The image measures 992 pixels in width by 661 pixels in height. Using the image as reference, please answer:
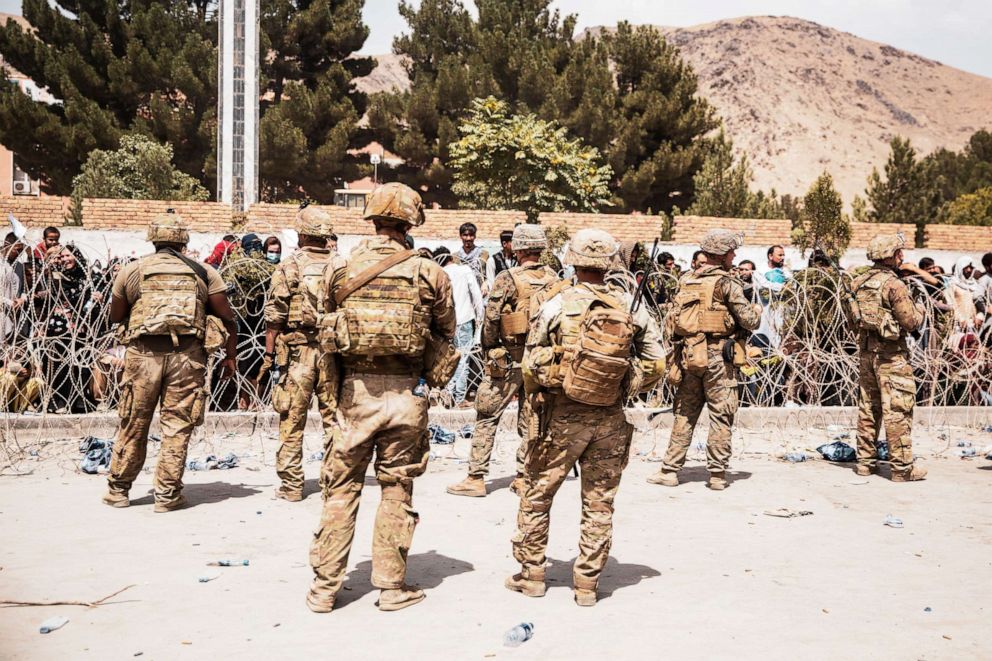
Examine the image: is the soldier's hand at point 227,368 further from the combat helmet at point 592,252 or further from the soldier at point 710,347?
the soldier at point 710,347

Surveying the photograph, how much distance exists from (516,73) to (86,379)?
93.8 feet

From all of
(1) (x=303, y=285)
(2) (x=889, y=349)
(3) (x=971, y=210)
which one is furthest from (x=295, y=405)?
(3) (x=971, y=210)

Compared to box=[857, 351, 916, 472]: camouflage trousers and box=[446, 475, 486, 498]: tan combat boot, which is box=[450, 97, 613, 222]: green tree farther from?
box=[446, 475, 486, 498]: tan combat boot

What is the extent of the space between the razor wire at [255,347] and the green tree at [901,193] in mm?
25386

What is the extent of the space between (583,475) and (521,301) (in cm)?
184

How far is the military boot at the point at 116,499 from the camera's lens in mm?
6750

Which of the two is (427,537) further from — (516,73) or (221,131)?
(516,73)

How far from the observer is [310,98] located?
107 feet

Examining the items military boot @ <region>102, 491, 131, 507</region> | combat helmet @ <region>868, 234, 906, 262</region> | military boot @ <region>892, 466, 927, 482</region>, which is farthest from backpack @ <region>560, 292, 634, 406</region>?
military boot @ <region>892, 466, 927, 482</region>

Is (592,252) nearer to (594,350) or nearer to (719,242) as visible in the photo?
(594,350)

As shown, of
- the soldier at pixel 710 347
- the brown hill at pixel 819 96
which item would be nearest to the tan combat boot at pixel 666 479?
the soldier at pixel 710 347

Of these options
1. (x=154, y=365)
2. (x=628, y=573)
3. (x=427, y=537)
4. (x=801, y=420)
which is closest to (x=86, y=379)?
(x=154, y=365)

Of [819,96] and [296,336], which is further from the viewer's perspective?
[819,96]

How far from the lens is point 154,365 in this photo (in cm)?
655
